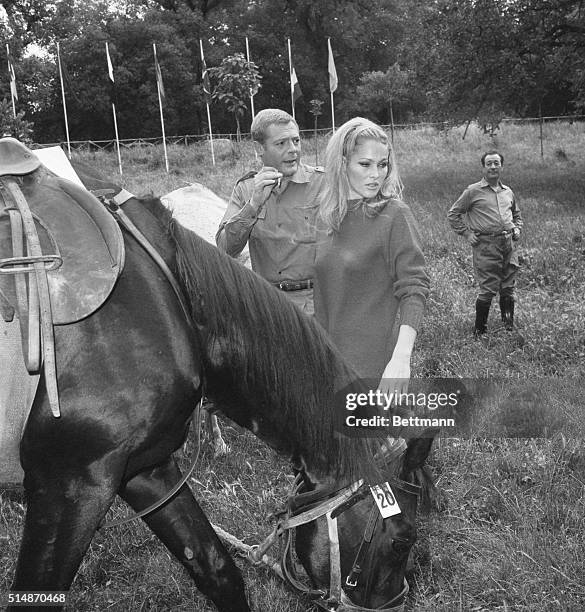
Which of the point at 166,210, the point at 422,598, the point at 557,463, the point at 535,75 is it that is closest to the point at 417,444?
the point at 422,598

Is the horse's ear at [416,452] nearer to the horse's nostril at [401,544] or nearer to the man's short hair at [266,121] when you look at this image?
the horse's nostril at [401,544]

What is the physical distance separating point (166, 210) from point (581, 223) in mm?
9425

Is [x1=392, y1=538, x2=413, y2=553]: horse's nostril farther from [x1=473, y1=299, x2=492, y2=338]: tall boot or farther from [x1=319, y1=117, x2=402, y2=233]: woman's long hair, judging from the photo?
[x1=473, y1=299, x2=492, y2=338]: tall boot

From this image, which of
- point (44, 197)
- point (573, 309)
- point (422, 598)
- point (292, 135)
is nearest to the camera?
point (44, 197)

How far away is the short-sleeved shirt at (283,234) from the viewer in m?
3.32

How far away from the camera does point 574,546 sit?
2.67 metres

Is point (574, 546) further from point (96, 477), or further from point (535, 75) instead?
point (535, 75)

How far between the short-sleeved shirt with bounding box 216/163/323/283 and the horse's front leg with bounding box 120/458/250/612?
1376 millimetres

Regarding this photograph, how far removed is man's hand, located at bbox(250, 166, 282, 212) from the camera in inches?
115

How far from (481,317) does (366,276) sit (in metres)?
3.92

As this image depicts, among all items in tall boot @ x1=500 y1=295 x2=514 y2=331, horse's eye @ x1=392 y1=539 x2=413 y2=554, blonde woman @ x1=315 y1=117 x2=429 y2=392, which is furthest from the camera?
tall boot @ x1=500 y1=295 x2=514 y2=331

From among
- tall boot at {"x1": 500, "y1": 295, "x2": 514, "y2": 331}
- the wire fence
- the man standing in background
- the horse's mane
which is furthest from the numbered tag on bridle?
the wire fence

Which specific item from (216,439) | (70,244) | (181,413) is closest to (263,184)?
(70,244)

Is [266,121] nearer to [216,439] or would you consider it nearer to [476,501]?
[216,439]
